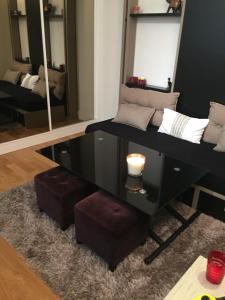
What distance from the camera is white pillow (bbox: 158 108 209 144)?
8.20ft

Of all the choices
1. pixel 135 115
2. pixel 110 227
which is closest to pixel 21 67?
pixel 135 115

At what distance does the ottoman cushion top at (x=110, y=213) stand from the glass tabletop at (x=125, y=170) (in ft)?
0.39

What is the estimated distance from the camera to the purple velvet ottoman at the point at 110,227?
1.48m

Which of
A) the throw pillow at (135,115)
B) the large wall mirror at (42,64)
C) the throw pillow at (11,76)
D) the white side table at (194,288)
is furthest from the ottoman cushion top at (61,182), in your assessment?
the throw pillow at (11,76)

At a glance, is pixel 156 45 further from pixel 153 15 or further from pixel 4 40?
pixel 4 40

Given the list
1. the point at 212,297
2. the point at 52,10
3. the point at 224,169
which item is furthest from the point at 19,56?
the point at 212,297

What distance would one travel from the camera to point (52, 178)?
1.93m

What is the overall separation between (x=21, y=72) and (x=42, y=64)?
0.29 metres

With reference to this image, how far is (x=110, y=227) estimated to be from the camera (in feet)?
4.81

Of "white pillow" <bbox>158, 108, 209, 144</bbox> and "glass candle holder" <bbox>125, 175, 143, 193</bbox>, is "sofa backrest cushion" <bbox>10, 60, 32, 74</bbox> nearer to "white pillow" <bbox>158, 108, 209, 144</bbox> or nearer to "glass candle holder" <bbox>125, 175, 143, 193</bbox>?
"white pillow" <bbox>158, 108, 209, 144</bbox>

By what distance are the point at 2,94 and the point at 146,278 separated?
8.63 feet

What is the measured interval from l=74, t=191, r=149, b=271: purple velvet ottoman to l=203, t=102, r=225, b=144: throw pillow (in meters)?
1.25

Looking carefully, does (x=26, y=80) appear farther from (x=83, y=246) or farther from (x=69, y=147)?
(x=83, y=246)

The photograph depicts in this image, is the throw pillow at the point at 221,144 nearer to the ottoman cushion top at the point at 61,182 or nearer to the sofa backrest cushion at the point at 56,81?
the ottoman cushion top at the point at 61,182
